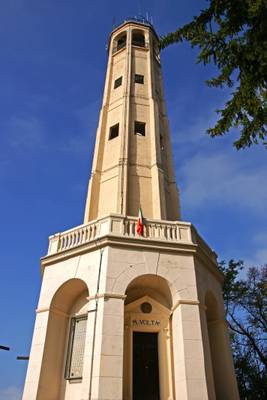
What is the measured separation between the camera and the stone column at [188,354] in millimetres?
11305

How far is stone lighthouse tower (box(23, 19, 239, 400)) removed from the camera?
38.6 feet

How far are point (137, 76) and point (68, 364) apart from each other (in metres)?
20.0

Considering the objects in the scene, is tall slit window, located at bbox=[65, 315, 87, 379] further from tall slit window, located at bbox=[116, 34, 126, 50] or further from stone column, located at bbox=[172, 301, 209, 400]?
tall slit window, located at bbox=[116, 34, 126, 50]

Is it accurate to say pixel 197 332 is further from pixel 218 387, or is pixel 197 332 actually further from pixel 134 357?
pixel 218 387

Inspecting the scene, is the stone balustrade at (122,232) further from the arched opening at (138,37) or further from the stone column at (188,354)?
the arched opening at (138,37)

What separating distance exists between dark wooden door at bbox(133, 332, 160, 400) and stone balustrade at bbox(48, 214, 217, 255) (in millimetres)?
4078

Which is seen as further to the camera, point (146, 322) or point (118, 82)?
point (118, 82)

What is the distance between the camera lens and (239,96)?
9562mm

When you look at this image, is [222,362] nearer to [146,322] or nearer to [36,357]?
[146,322]

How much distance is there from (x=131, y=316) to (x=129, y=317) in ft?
0.30

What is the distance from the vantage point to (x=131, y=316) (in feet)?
46.4

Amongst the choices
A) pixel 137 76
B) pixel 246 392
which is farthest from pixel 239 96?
pixel 246 392

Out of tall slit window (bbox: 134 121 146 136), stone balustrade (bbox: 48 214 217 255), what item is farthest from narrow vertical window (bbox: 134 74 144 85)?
stone balustrade (bbox: 48 214 217 255)

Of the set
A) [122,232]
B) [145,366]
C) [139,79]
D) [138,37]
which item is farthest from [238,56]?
[138,37]
